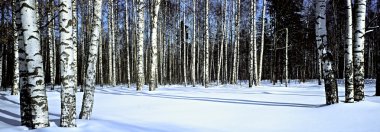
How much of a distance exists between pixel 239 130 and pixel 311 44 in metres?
30.1

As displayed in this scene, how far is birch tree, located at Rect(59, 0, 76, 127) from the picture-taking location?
251 inches

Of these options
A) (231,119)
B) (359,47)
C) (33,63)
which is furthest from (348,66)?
(33,63)

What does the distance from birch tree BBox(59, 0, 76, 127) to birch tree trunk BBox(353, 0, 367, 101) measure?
703 centimetres

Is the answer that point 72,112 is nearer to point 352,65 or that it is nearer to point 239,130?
point 239,130

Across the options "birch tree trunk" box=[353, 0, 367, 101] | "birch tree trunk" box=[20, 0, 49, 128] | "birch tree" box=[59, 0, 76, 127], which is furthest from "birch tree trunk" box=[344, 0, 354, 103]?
"birch tree trunk" box=[20, 0, 49, 128]

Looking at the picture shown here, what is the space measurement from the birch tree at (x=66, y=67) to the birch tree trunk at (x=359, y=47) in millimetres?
7026

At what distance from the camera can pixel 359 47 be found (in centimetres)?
894

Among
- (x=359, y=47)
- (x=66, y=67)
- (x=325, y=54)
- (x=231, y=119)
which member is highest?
(x=359, y=47)

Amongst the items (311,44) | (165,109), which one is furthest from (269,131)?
(311,44)

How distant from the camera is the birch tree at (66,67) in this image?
637 centimetres

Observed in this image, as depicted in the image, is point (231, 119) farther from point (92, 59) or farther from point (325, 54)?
point (92, 59)

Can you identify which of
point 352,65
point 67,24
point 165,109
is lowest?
point 165,109

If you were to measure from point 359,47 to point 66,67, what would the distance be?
23.7 feet

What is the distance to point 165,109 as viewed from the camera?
376 inches
